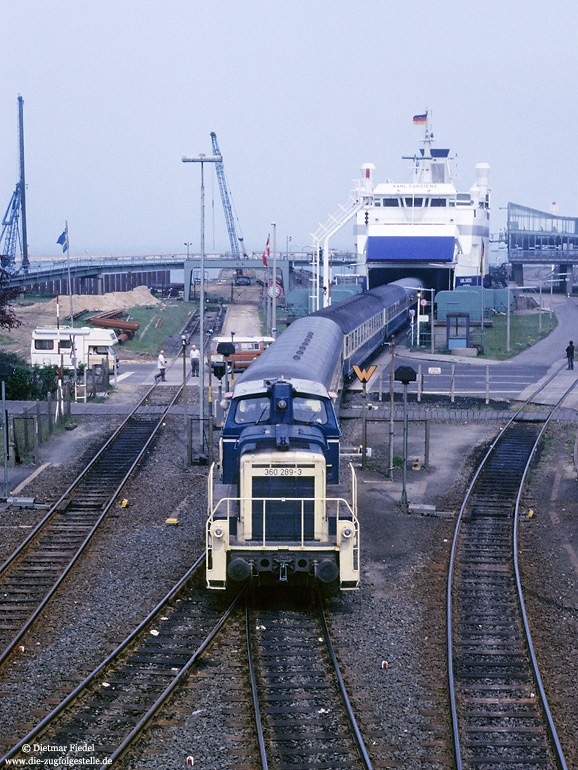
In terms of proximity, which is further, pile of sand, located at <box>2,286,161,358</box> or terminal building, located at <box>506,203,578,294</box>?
terminal building, located at <box>506,203,578,294</box>

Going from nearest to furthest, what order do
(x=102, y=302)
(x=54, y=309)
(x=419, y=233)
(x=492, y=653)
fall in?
(x=492, y=653)
(x=419, y=233)
(x=54, y=309)
(x=102, y=302)

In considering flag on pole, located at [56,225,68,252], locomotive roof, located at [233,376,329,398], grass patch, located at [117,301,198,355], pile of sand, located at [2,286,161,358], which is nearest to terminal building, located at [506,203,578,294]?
grass patch, located at [117,301,198,355]

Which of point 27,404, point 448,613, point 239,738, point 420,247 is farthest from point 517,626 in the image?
point 420,247

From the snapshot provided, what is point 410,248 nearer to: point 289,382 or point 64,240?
point 64,240

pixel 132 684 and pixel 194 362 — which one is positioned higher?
pixel 194 362

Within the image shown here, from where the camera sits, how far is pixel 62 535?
60.2 feet

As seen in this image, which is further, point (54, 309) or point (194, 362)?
point (54, 309)

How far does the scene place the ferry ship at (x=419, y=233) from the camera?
196 ft

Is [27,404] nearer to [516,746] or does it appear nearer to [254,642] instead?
[254,642]

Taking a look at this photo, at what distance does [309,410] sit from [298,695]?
520 centimetres

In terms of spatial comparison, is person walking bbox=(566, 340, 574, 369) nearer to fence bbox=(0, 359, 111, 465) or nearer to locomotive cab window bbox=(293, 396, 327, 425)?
fence bbox=(0, 359, 111, 465)

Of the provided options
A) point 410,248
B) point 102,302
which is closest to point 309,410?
point 410,248

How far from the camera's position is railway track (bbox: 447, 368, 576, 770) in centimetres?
1000

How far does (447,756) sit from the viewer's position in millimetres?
9805
